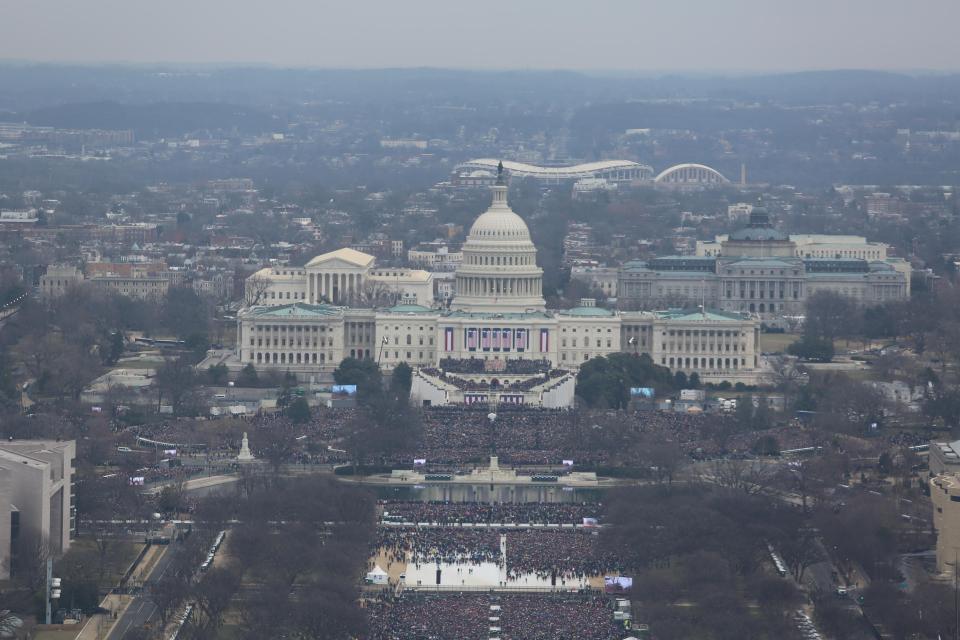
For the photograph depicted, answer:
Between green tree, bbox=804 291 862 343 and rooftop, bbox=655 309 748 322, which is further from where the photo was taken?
green tree, bbox=804 291 862 343

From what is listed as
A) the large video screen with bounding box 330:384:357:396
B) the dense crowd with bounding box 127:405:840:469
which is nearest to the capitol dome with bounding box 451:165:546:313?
the large video screen with bounding box 330:384:357:396

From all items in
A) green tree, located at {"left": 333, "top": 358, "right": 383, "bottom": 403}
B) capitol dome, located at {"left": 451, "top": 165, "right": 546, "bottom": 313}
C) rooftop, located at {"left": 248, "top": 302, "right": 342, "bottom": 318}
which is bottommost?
green tree, located at {"left": 333, "top": 358, "right": 383, "bottom": 403}

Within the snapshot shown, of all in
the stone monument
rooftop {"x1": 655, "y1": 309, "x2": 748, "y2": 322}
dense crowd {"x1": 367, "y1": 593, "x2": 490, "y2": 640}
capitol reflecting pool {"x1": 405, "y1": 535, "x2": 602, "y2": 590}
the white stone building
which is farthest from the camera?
rooftop {"x1": 655, "y1": 309, "x2": 748, "y2": 322}

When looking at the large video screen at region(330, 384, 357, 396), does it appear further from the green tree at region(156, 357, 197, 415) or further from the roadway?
the roadway

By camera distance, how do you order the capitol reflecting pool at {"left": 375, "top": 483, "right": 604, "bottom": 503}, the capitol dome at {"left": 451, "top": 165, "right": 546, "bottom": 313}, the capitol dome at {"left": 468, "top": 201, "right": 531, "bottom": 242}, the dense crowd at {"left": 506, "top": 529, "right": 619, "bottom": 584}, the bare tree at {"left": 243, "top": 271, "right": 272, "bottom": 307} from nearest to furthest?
the dense crowd at {"left": 506, "top": 529, "right": 619, "bottom": 584} → the capitol reflecting pool at {"left": 375, "top": 483, "right": 604, "bottom": 503} → the capitol dome at {"left": 451, "top": 165, "right": 546, "bottom": 313} → the capitol dome at {"left": 468, "top": 201, "right": 531, "bottom": 242} → the bare tree at {"left": 243, "top": 271, "right": 272, "bottom": 307}

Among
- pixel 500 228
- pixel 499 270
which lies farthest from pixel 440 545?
pixel 500 228
